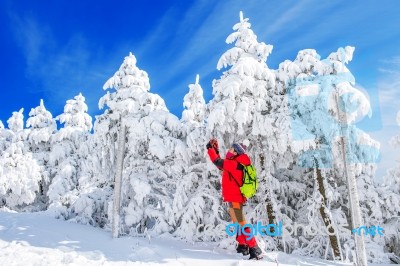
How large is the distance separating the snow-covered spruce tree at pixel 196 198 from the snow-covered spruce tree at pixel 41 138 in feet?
51.6

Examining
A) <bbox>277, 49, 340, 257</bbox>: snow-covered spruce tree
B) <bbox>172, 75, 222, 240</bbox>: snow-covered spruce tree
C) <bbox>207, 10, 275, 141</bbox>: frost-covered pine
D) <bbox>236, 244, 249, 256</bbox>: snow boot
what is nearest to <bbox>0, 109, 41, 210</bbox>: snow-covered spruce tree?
<bbox>172, 75, 222, 240</bbox>: snow-covered spruce tree

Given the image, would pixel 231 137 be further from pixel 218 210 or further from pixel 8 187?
pixel 8 187

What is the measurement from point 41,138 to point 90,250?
19716mm

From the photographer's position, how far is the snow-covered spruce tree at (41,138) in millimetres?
25228

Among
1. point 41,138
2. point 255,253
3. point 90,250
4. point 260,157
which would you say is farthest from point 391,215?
point 41,138

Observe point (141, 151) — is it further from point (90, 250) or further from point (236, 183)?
point (236, 183)

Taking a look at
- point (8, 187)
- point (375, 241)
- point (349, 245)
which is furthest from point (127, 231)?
point (8, 187)

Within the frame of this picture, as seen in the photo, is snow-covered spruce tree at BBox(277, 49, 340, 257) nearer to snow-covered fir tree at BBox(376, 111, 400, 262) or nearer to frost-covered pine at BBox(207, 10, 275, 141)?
frost-covered pine at BBox(207, 10, 275, 141)

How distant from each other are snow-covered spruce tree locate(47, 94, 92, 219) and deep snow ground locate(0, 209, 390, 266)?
44.6 feet

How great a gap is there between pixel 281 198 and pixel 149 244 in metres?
6.00

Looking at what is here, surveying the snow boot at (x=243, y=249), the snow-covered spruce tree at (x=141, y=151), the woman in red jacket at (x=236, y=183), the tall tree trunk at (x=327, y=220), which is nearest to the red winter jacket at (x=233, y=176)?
the woman in red jacket at (x=236, y=183)

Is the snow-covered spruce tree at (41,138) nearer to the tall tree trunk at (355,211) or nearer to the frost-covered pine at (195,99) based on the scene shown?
the frost-covered pine at (195,99)

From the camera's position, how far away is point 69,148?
2494 cm

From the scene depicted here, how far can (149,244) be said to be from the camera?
9.12 m
